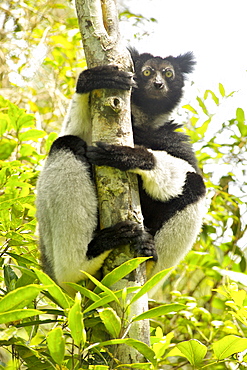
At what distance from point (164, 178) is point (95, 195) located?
0.62 meters

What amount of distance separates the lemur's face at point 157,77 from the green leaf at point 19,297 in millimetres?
3239

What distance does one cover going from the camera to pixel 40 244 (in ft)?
11.4

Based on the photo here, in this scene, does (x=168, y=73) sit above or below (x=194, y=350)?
above

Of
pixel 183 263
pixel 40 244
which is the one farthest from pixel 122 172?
pixel 183 263

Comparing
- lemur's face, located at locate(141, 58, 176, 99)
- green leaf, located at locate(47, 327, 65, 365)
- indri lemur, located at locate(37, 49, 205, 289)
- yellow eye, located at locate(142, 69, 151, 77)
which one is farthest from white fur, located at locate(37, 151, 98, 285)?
yellow eye, located at locate(142, 69, 151, 77)

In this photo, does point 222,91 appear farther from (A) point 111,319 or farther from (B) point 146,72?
(A) point 111,319

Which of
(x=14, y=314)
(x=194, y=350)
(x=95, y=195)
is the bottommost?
(x=194, y=350)

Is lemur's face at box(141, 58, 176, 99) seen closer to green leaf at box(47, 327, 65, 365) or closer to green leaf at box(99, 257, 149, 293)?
green leaf at box(99, 257, 149, 293)

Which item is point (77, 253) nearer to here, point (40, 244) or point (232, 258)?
point (40, 244)

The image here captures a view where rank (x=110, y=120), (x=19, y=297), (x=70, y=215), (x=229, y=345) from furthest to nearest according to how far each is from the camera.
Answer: (x=70, y=215)
(x=110, y=120)
(x=229, y=345)
(x=19, y=297)

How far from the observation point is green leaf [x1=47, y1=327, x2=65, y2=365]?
1.57 meters

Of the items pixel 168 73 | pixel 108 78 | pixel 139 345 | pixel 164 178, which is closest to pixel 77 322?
pixel 139 345

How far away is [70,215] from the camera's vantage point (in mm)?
3035

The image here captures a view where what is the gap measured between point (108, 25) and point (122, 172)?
1130 mm
